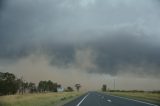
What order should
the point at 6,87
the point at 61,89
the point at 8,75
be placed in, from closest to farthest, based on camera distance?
the point at 6,87 < the point at 8,75 < the point at 61,89

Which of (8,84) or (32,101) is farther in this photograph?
(8,84)

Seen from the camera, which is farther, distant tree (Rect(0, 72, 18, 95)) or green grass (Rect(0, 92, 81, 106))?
distant tree (Rect(0, 72, 18, 95))

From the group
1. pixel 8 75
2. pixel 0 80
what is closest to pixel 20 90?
pixel 8 75

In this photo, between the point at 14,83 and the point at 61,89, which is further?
the point at 61,89

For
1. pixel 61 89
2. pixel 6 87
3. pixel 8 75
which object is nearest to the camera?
pixel 6 87

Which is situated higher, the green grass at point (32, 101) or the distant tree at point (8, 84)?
the distant tree at point (8, 84)

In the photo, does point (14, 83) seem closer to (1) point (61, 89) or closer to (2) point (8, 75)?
(2) point (8, 75)

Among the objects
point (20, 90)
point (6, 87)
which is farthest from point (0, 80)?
point (20, 90)

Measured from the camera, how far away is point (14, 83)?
518ft

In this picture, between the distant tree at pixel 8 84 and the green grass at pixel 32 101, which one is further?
the distant tree at pixel 8 84

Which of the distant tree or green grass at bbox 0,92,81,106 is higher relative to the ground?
the distant tree

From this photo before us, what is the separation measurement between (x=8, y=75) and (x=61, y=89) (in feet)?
103

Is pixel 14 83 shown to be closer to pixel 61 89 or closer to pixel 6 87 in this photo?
pixel 6 87

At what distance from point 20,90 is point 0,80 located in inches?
851
